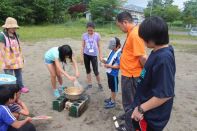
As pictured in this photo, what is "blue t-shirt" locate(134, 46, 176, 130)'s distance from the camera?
6.29 feet

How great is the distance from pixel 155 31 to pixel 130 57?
57.4 inches

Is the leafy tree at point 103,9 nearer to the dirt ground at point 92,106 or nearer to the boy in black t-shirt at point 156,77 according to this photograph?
the dirt ground at point 92,106

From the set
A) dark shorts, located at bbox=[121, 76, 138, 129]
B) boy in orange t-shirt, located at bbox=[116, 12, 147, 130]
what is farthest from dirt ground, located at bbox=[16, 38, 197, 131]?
boy in orange t-shirt, located at bbox=[116, 12, 147, 130]

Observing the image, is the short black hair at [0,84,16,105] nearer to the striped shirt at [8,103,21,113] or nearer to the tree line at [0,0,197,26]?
the striped shirt at [8,103,21,113]

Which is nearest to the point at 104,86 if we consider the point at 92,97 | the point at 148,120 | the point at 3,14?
the point at 92,97

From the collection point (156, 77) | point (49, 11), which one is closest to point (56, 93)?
point (156, 77)

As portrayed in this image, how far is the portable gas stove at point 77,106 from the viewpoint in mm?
4281

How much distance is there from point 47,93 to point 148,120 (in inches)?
145

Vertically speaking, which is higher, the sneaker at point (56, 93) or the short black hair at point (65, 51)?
the short black hair at point (65, 51)

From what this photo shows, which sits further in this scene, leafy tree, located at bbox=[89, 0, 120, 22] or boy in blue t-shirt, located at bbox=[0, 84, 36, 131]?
leafy tree, located at bbox=[89, 0, 120, 22]

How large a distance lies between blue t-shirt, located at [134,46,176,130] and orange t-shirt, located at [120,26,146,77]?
1.07 m

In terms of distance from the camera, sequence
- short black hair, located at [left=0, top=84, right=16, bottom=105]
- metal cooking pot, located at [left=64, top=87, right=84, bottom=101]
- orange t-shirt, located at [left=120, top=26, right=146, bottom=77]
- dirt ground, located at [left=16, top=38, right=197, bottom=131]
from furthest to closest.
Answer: metal cooking pot, located at [left=64, top=87, right=84, bottom=101] < dirt ground, located at [left=16, top=38, right=197, bottom=131] < orange t-shirt, located at [left=120, top=26, right=146, bottom=77] < short black hair, located at [left=0, top=84, right=16, bottom=105]

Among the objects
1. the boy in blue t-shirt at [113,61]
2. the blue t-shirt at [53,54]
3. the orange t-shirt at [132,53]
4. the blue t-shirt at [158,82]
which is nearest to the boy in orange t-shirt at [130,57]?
the orange t-shirt at [132,53]

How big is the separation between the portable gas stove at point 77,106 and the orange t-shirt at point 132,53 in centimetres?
124
